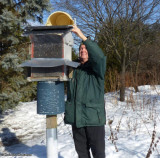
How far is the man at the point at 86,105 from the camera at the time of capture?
189 cm

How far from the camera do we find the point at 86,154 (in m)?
2.09

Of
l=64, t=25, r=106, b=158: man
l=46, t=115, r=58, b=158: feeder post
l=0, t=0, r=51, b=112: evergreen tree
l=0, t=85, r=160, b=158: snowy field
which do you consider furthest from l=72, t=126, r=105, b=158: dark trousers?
l=0, t=0, r=51, b=112: evergreen tree

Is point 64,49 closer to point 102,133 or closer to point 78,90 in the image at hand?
point 78,90

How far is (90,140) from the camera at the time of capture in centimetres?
199

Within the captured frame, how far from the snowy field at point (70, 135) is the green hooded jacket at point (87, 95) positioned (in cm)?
112

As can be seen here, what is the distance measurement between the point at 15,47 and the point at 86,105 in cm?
393

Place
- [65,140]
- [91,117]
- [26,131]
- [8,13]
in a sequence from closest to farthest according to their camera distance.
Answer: [91,117]
[65,140]
[8,13]
[26,131]

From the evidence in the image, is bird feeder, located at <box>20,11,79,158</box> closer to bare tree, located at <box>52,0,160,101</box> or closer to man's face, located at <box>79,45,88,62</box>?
man's face, located at <box>79,45,88,62</box>

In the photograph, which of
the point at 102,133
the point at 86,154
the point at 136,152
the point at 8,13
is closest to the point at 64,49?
the point at 102,133

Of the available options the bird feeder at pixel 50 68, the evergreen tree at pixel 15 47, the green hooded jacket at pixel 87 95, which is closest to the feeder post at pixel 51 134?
the bird feeder at pixel 50 68

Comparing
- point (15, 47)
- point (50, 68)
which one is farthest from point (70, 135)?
point (15, 47)

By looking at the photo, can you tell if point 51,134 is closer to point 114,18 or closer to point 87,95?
A: point 87,95

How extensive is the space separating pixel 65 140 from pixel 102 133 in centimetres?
200

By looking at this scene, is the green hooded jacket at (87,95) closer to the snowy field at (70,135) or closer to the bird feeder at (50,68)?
the bird feeder at (50,68)
